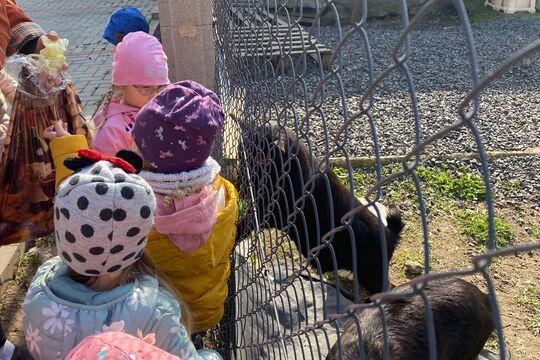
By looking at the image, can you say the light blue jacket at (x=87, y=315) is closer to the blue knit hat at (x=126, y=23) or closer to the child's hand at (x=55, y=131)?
the child's hand at (x=55, y=131)

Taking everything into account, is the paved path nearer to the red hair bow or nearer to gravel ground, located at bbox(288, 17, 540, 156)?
gravel ground, located at bbox(288, 17, 540, 156)

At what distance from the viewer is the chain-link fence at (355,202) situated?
106cm

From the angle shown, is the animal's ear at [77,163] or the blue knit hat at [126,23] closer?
the animal's ear at [77,163]

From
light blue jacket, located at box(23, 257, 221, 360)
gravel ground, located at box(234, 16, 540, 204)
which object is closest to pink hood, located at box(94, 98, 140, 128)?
light blue jacket, located at box(23, 257, 221, 360)

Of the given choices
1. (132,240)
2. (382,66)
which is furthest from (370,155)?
(132,240)

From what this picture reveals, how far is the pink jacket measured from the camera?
9.29 feet

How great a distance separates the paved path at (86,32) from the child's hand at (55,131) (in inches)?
138

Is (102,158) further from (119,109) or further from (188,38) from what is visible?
(188,38)

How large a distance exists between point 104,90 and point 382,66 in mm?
3921

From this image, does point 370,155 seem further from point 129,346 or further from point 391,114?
point 129,346

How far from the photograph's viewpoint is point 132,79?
301cm

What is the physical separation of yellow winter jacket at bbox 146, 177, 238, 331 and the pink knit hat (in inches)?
33.5

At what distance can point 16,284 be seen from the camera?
11.2 ft

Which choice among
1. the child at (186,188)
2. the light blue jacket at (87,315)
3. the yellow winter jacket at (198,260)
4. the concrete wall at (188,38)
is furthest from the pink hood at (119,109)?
the concrete wall at (188,38)
